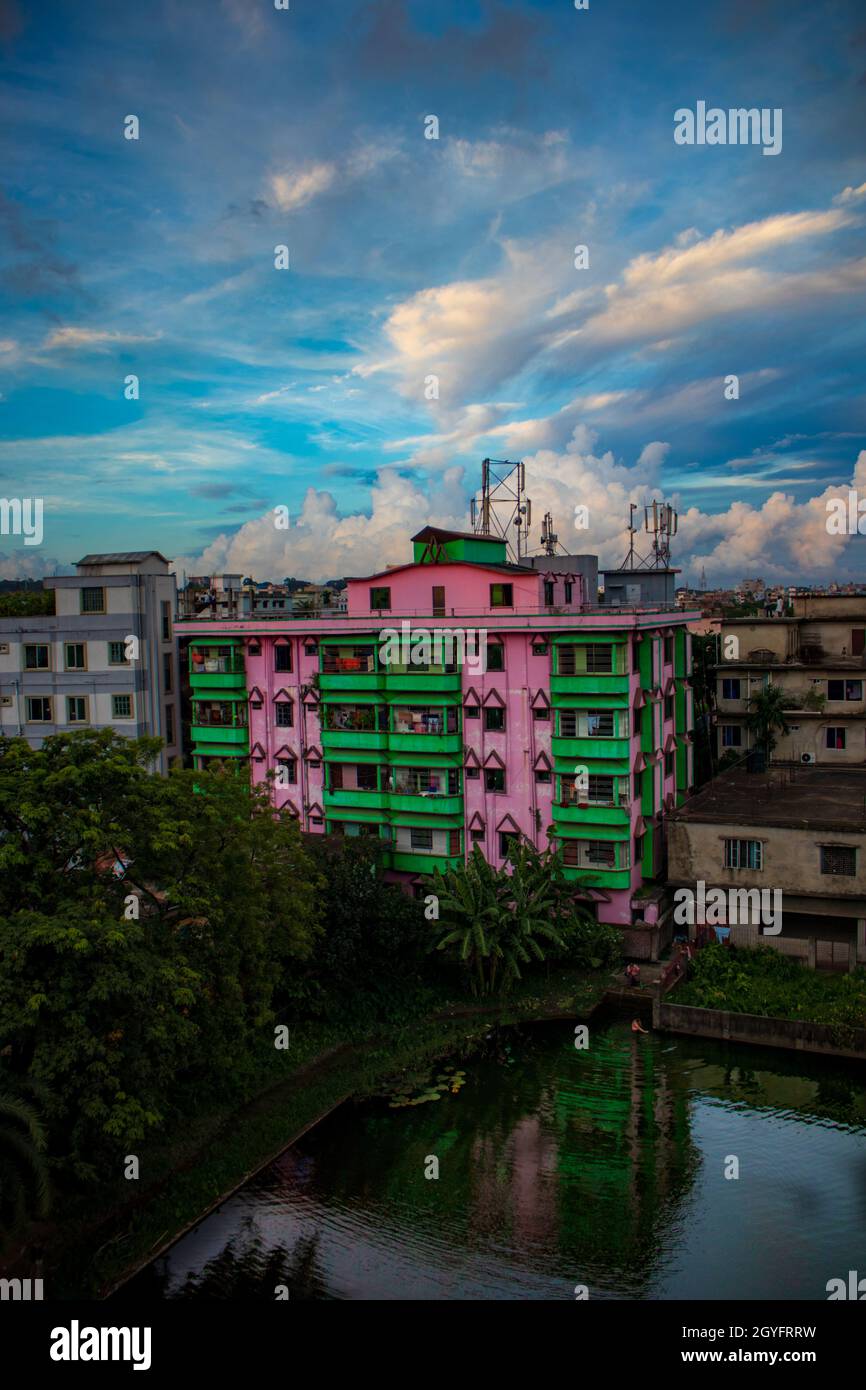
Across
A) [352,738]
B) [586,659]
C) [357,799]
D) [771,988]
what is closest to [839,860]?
[771,988]

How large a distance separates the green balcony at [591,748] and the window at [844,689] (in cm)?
1699

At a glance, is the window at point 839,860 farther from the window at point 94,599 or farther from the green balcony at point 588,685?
the window at point 94,599

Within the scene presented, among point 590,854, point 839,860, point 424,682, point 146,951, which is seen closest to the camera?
point 146,951

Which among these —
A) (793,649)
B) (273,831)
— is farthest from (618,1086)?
(793,649)

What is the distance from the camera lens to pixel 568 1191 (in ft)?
75.3

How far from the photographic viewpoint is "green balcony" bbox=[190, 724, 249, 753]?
43.4m

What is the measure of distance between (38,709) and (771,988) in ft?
104

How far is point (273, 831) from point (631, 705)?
14.9 metres

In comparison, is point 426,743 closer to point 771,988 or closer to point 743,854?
point 743,854

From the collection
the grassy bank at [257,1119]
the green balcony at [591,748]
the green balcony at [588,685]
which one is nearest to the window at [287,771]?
the green balcony at [591,748]

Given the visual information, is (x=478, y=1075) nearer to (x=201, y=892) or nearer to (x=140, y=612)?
(x=201, y=892)

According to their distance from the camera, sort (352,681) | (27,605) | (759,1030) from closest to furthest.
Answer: (759,1030) < (352,681) < (27,605)

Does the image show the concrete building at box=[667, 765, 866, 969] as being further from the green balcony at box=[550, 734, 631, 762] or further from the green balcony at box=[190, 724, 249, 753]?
the green balcony at box=[190, 724, 249, 753]

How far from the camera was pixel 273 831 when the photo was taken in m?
27.9
